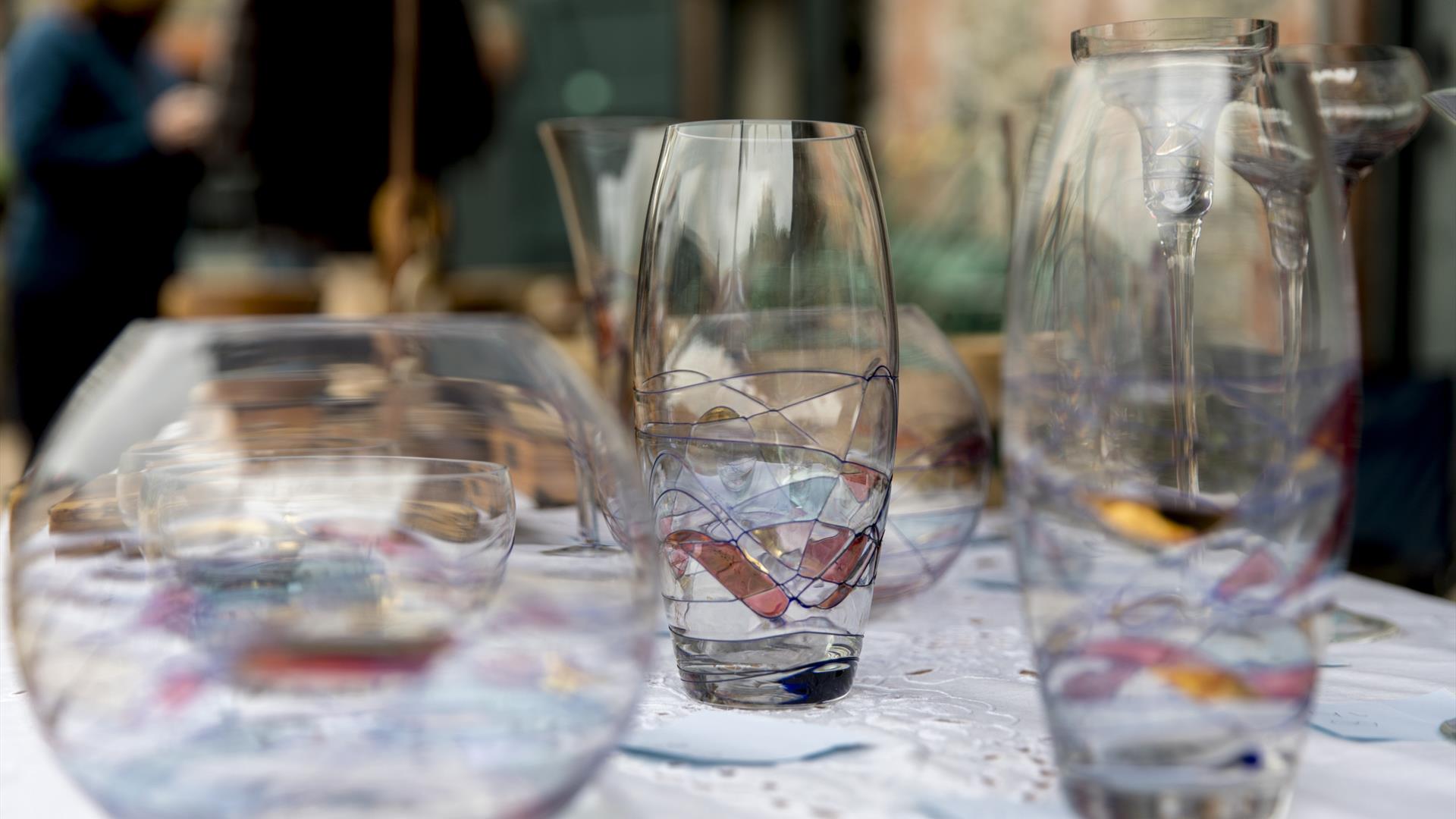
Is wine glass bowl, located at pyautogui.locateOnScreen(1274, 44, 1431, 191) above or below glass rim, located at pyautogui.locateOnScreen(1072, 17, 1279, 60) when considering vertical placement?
below

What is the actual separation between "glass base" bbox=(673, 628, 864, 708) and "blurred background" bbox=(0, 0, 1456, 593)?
0.24 meters

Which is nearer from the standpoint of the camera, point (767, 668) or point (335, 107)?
point (767, 668)

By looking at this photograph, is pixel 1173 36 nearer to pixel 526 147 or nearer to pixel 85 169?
pixel 85 169

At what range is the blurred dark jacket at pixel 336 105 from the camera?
2125 mm

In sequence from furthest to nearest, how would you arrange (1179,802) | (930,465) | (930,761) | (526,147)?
(526,147) < (930,465) < (930,761) < (1179,802)

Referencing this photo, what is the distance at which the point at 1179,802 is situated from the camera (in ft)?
1.02

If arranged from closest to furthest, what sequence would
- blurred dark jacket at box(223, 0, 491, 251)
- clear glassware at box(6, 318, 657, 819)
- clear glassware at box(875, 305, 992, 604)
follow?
clear glassware at box(6, 318, 657, 819) < clear glassware at box(875, 305, 992, 604) < blurred dark jacket at box(223, 0, 491, 251)

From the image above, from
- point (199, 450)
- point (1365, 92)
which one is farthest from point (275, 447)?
point (1365, 92)

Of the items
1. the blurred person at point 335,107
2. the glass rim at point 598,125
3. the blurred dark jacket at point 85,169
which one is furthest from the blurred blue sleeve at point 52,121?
the glass rim at point 598,125

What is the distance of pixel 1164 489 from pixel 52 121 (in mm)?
2947

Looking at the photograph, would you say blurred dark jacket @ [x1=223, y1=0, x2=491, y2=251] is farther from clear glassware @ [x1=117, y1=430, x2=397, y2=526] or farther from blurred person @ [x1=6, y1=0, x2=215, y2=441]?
clear glassware @ [x1=117, y1=430, x2=397, y2=526]

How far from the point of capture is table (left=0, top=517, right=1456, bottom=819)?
0.38 meters

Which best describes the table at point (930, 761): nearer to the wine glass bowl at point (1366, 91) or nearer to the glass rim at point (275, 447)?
the glass rim at point (275, 447)

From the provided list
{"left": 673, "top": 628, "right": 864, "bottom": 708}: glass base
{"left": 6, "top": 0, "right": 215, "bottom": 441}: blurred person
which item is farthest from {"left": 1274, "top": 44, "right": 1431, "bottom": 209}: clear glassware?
{"left": 6, "top": 0, "right": 215, "bottom": 441}: blurred person
